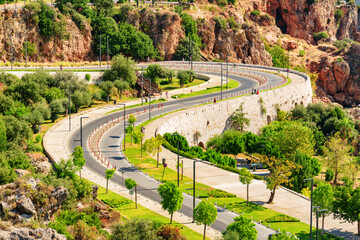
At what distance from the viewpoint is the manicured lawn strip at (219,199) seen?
5476 centimetres

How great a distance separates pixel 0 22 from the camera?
417 ft

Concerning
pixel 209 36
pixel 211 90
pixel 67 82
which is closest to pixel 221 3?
pixel 209 36

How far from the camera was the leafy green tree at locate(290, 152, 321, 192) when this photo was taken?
72.8 m

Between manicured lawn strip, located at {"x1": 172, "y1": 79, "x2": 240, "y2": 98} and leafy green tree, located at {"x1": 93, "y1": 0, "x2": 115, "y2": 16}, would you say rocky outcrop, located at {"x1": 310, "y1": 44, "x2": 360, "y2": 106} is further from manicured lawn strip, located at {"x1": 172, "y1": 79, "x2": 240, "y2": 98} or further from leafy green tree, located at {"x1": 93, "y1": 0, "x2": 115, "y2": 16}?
leafy green tree, located at {"x1": 93, "y1": 0, "x2": 115, "y2": 16}

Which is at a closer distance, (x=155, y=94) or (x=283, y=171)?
(x=283, y=171)

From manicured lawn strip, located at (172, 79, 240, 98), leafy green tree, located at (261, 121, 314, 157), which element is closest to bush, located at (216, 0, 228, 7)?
manicured lawn strip, located at (172, 79, 240, 98)

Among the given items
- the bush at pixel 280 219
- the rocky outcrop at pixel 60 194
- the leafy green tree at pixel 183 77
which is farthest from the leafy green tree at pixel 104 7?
the bush at pixel 280 219

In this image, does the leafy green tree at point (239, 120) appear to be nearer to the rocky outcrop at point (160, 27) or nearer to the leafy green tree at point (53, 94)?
the leafy green tree at point (53, 94)

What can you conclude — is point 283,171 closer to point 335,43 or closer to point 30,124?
point 30,124

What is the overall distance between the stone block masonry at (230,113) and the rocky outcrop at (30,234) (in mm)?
43044

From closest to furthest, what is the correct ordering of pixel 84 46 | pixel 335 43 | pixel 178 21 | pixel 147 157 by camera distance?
pixel 147 157
pixel 84 46
pixel 178 21
pixel 335 43

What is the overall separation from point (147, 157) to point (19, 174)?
2346 cm

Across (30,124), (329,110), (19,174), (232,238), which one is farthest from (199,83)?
(232,238)

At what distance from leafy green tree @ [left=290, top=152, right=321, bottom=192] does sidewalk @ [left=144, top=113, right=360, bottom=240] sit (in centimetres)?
532
